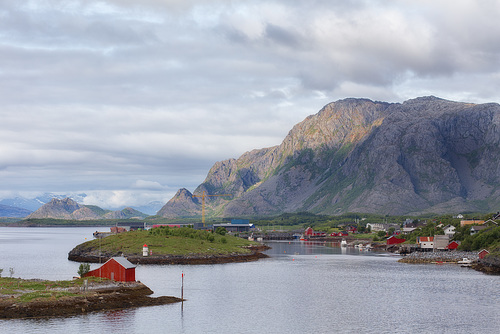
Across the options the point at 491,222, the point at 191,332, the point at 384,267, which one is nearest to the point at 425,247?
the point at 491,222

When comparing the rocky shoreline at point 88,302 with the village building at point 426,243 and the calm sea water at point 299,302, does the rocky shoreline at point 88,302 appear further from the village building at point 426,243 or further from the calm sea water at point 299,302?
the village building at point 426,243

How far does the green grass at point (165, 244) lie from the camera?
149m

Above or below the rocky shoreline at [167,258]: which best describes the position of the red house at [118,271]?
above

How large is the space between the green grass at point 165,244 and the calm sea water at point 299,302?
15.5 meters

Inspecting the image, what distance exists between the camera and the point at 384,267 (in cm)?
14350

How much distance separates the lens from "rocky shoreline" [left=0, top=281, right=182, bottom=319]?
216ft

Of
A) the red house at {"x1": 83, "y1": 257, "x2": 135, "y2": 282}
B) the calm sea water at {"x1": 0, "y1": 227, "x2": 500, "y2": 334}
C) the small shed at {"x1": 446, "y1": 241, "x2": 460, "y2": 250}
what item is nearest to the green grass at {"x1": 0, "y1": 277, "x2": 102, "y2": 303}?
the calm sea water at {"x1": 0, "y1": 227, "x2": 500, "y2": 334}

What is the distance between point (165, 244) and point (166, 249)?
6500 millimetres

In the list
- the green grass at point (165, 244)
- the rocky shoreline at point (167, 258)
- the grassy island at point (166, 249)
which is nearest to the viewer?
the rocky shoreline at point (167, 258)

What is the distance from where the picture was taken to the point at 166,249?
15100cm

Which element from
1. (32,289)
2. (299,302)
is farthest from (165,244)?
(32,289)

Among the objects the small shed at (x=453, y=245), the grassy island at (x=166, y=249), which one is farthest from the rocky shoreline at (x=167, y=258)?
the small shed at (x=453, y=245)

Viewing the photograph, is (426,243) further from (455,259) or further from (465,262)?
(465,262)

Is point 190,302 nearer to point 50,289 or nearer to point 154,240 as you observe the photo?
point 50,289
